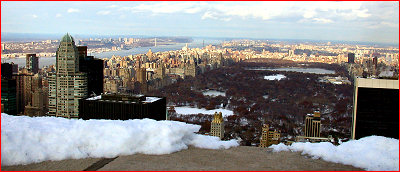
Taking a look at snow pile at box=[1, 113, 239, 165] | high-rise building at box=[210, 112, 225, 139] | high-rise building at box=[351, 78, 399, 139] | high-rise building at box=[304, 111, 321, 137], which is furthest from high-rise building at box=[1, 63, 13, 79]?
snow pile at box=[1, 113, 239, 165]

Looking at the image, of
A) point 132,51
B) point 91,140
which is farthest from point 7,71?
point 91,140

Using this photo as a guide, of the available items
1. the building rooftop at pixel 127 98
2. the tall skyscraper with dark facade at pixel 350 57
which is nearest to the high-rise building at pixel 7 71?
the building rooftop at pixel 127 98

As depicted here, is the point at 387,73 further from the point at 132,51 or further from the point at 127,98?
the point at 132,51

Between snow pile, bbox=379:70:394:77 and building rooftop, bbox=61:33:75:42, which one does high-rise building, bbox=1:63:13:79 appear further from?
snow pile, bbox=379:70:394:77

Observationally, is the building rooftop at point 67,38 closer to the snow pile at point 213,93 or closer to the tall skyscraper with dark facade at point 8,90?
the tall skyscraper with dark facade at point 8,90

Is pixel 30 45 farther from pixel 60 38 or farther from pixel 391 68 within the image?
pixel 391 68

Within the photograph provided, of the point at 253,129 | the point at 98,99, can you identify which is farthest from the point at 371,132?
the point at 98,99

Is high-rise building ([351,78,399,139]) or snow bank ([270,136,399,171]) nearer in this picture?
snow bank ([270,136,399,171])
